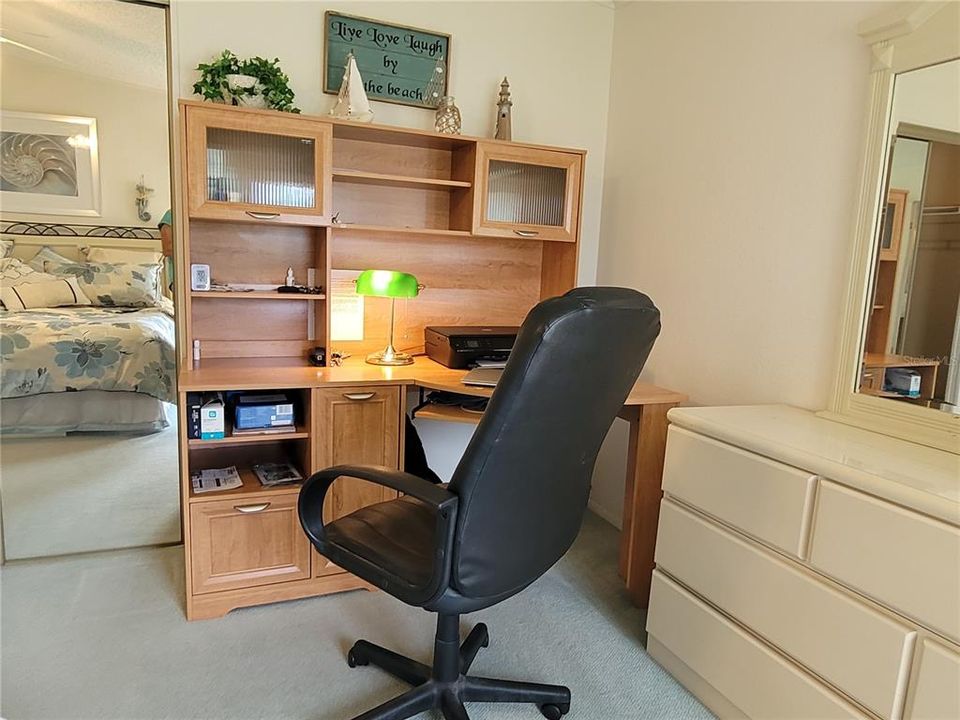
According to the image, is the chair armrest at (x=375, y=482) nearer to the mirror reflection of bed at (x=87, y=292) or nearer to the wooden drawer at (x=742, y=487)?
the wooden drawer at (x=742, y=487)

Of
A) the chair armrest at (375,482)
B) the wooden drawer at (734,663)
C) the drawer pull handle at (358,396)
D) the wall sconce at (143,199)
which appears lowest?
the wooden drawer at (734,663)

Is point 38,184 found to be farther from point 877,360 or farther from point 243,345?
point 877,360

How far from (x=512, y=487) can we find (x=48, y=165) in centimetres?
223

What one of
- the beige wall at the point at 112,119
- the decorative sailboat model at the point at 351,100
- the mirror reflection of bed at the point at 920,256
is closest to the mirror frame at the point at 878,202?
the mirror reflection of bed at the point at 920,256

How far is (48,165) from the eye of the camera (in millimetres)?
2340

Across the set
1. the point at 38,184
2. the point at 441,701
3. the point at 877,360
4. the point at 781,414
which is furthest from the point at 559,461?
the point at 38,184

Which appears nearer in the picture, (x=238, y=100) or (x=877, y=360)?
(x=877, y=360)

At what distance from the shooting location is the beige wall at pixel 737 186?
1880 mm

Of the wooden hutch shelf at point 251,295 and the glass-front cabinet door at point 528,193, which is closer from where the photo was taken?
the wooden hutch shelf at point 251,295

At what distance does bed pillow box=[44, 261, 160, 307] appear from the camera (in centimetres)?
248

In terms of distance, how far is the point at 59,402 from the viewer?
2578mm

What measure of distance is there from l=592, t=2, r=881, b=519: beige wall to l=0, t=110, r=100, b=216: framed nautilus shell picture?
2185 mm

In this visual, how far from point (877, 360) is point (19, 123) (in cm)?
299

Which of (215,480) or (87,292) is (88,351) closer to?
(87,292)
